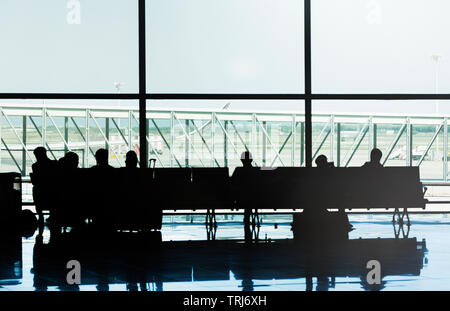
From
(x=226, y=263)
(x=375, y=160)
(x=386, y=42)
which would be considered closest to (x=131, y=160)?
(x=226, y=263)

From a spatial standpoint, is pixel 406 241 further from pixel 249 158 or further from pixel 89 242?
pixel 89 242

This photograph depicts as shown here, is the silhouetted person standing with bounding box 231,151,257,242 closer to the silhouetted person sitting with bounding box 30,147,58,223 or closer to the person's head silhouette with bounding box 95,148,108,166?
the person's head silhouette with bounding box 95,148,108,166

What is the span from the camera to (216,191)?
8.64m

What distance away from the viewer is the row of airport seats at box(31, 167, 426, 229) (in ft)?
27.1

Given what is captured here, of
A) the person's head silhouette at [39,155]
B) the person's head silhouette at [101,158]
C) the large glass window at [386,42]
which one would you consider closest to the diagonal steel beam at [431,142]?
the large glass window at [386,42]

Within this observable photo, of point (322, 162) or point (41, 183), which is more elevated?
point (322, 162)

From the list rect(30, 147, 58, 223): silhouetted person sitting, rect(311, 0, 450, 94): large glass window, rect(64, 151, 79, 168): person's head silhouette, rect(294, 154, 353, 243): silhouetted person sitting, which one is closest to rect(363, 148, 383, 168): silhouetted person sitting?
rect(294, 154, 353, 243): silhouetted person sitting

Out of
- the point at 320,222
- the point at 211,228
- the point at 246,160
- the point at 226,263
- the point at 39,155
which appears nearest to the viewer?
the point at 226,263

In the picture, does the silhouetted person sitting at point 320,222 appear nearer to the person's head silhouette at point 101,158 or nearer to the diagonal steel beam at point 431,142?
the person's head silhouette at point 101,158

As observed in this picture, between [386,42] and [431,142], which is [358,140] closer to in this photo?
[431,142]

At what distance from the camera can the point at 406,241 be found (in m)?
7.62

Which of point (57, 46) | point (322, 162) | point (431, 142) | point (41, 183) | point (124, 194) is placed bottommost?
point (124, 194)

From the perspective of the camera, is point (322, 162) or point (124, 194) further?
point (322, 162)

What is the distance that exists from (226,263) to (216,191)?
2732 millimetres
